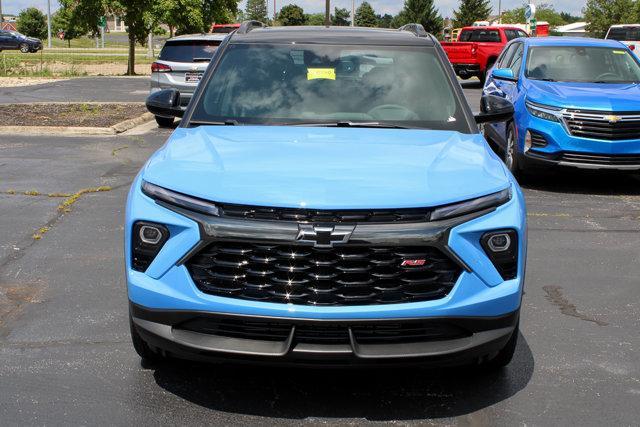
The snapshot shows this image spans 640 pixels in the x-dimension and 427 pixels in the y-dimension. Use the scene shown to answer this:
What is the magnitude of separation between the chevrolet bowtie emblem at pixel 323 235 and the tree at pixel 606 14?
184ft

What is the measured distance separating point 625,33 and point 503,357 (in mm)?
30192

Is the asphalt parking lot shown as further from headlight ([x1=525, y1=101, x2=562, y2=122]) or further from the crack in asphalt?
headlight ([x1=525, y1=101, x2=562, y2=122])

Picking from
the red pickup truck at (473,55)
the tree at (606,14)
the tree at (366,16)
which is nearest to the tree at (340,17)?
the tree at (366,16)

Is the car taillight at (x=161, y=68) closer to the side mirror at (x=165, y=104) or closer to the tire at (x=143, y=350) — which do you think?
the side mirror at (x=165, y=104)

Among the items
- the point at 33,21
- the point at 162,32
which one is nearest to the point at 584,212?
the point at 162,32

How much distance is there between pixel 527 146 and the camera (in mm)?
9781

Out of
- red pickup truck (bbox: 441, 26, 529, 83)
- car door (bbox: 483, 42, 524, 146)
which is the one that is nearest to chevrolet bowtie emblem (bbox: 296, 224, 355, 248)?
car door (bbox: 483, 42, 524, 146)

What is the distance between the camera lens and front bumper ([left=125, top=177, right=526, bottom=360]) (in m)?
3.47

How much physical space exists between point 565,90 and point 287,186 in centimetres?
713

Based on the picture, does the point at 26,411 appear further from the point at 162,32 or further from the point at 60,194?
the point at 162,32

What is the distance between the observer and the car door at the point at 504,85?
35.5 ft

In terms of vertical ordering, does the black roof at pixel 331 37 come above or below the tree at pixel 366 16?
below

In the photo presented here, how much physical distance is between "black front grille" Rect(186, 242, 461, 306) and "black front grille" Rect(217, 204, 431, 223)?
4.6 inches

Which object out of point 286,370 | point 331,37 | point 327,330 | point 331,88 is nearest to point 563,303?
point 331,88
